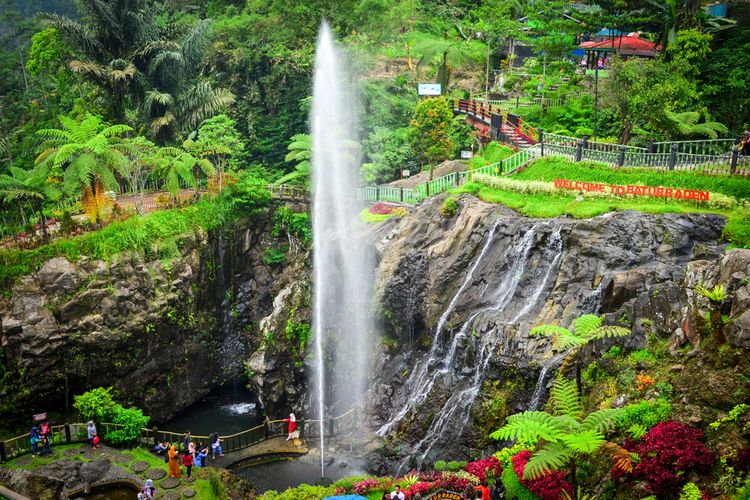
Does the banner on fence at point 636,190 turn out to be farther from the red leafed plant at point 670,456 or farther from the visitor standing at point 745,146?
the red leafed plant at point 670,456

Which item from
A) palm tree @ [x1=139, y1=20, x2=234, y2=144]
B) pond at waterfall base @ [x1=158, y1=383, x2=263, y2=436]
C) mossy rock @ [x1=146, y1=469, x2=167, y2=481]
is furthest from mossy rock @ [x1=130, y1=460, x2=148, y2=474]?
palm tree @ [x1=139, y1=20, x2=234, y2=144]

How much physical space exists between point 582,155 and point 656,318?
11711 millimetres

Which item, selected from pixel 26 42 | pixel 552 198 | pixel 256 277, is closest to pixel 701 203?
pixel 552 198

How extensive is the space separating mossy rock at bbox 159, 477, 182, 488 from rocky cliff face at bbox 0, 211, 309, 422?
762cm

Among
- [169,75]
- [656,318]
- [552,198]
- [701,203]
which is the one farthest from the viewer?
[169,75]

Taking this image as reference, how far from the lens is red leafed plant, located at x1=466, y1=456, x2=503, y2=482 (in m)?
16.9

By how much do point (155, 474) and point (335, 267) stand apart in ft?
40.2

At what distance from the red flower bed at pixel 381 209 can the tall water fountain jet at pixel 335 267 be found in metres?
0.91

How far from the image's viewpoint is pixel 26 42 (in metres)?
60.1

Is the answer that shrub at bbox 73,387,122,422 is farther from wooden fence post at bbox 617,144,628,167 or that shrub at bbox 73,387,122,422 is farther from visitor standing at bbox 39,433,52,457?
wooden fence post at bbox 617,144,628,167

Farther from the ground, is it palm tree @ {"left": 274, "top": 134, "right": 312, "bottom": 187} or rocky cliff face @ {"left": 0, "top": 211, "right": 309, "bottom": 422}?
palm tree @ {"left": 274, "top": 134, "right": 312, "bottom": 187}

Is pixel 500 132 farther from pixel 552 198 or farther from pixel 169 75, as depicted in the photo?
pixel 169 75

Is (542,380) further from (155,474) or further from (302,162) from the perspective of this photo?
(302,162)

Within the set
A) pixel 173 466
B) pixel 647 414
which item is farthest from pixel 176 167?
pixel 647 414
